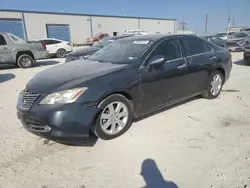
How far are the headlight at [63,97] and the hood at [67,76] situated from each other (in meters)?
0.07

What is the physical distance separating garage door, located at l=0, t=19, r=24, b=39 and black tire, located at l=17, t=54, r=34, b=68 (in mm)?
21508

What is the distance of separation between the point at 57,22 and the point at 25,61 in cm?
2573

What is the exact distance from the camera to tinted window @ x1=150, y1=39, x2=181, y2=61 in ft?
12.9

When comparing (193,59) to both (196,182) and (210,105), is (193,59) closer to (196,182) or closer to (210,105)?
(210,105)

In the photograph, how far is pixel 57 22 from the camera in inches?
1368

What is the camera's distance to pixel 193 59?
4.48 meters

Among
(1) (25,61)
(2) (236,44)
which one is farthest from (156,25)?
(1) (25,61)

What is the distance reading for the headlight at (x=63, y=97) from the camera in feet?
9.62

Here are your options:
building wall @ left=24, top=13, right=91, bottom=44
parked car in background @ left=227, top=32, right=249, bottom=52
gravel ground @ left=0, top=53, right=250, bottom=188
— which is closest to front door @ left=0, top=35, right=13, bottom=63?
gravel ground @ left=0, top=53, right=250, bottom=188

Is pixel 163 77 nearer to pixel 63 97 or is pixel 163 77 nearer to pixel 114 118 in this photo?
pixel 114 118

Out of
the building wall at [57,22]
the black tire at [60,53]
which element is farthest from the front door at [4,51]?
the building wall at [57,22]

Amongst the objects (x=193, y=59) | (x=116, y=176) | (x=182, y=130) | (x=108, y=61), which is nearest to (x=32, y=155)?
(x=116, y=176)

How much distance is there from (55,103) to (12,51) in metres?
9.27

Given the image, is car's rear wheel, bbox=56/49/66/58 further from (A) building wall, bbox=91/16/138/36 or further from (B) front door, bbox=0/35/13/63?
(A) building wall, bbox=91/16/138/36
